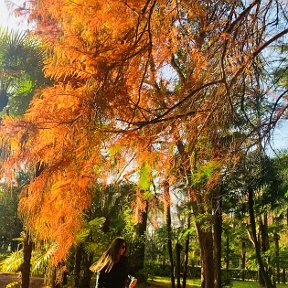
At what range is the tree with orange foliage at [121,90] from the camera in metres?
3.07

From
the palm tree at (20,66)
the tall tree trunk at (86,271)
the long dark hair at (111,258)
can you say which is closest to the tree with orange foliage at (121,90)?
the long dark hair at (111,258)

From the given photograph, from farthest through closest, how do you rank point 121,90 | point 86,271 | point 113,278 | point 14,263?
point 86,271, point 14,263, point 113,278, point 121,90

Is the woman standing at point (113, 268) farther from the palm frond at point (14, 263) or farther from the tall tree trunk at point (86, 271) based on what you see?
the tall tree trunk at point (86, 271)

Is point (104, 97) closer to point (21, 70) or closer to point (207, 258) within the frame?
point (21, 70)

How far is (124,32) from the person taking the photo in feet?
10.8

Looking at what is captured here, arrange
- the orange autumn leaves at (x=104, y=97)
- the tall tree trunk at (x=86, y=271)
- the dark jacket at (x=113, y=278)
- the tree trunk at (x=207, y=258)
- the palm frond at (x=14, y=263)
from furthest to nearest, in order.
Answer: the tall tree trunk at (x=86, y=271), the palm frond at (x=14, y=263), the tree trunk at (x=207, y=258), the dark jacket at (x=113, y=278), the orange autumn leaves at (x=104, y=97)

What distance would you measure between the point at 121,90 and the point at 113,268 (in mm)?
2142

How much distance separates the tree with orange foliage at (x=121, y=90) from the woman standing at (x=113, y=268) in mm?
686

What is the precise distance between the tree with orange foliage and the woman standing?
2.25ft

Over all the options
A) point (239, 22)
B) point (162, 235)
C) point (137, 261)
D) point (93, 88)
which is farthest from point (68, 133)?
point (137, 261)

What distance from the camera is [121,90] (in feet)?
10.8

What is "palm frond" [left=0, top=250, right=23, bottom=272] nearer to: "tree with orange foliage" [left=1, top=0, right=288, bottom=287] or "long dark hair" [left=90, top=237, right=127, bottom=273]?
"long dark hair" [left=90, top=237, right=127, bottom=273]

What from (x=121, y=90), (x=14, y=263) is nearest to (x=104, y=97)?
(x=121, y=90)

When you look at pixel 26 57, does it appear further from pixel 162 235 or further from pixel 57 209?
pixel 162 235
